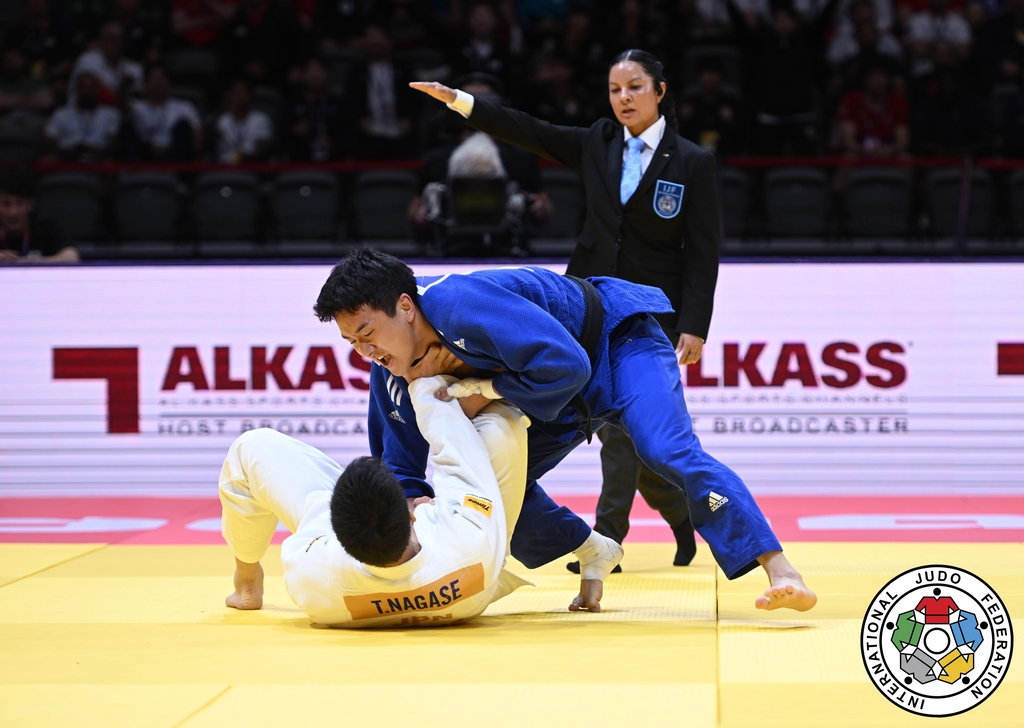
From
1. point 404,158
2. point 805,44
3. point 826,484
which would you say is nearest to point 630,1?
point 805,44

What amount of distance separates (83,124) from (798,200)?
604 cm

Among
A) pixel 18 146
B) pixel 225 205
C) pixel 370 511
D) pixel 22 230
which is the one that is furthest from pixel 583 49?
pixel 370 511

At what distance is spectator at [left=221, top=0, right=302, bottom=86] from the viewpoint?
11156 mm

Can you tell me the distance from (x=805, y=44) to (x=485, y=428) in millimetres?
7976

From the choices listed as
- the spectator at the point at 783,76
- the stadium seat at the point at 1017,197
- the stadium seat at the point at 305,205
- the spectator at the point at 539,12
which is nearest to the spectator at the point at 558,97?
the spectator at the point at 539,12

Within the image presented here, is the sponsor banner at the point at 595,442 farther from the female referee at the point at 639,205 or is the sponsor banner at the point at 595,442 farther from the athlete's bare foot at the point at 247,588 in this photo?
the athlete's bare foot at the point at 247,588

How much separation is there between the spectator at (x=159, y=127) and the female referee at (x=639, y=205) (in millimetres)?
5754

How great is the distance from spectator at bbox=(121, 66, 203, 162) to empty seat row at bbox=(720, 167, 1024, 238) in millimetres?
4535

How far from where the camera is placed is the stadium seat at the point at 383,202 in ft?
29.4

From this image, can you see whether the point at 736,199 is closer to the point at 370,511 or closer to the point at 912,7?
the point at 912,7

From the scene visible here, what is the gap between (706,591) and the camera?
14.5 feet

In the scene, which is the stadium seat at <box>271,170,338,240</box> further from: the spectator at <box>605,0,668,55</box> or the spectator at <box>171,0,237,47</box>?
the spectator at <box>605,0,668,55</box>

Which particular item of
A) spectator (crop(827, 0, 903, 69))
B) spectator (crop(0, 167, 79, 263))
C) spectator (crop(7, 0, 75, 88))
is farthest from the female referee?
spectator (crop(7, 0, 75, 88))

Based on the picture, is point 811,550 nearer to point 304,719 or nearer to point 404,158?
point 304,719
